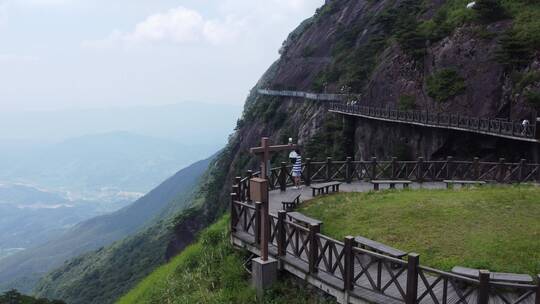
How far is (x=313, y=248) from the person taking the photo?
11.1 meters

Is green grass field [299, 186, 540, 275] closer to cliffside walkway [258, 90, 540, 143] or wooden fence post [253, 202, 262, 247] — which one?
wooden fence post [253, 202, 262, 247]

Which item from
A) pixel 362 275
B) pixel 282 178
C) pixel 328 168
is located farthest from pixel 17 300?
pixel 362 275

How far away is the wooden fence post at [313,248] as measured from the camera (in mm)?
11039

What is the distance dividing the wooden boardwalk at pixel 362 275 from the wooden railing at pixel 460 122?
67.9 feet

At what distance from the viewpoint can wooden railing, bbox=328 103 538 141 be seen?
28984mm

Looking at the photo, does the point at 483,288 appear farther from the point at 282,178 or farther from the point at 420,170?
the point at 420,170

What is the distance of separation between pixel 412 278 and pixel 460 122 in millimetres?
27716

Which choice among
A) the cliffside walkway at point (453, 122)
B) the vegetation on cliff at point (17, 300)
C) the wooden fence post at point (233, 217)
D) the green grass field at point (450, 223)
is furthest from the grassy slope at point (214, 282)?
the cliffside walkway at point (453, 122)

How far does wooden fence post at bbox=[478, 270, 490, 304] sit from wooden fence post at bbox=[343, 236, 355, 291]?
8.32 feet

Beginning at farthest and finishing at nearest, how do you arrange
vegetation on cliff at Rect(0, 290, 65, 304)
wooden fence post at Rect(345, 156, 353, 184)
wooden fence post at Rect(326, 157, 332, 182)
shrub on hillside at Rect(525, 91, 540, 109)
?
shrub on hillside at Rect(525, 91, 540, 109) → vegetation on cliff at Rect(0, 290, 65, 304) → wooden fence post at Rect(345, 156, 353, 184) → wooden fence post at Rect(326, 157, 332, 182)

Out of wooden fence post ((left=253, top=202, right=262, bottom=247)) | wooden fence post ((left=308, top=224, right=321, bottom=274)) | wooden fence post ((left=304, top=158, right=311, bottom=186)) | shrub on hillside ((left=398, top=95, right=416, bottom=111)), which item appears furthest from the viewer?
shrub on hillside ((left=398, top=95, right=416, bottom=111))

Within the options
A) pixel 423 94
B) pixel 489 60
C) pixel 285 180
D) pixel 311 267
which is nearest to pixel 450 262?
pixel 311 267

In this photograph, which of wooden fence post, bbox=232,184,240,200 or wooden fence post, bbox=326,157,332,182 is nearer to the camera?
wooden fence post, bbox=232,184,240,200

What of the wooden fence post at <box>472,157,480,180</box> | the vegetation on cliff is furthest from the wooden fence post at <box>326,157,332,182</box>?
the vegetation on cliff
